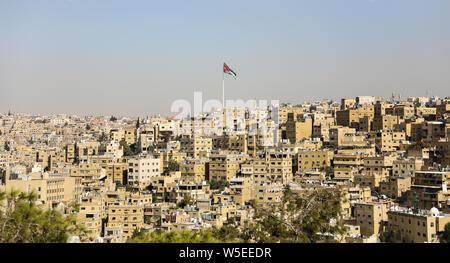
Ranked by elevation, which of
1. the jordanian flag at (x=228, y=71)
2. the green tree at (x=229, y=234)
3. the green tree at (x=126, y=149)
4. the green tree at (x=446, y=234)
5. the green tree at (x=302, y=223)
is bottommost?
the green tree at (x=446, y=234)

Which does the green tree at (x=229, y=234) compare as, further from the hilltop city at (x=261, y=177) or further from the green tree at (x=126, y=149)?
the green tree at (x=126, y=149)

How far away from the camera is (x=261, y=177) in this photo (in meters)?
16.8

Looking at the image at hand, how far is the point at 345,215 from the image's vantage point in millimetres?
11789

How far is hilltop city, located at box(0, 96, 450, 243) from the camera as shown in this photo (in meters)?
8.52

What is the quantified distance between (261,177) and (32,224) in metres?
13.3

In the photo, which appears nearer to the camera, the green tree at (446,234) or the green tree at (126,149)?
the green tree at (446,234)

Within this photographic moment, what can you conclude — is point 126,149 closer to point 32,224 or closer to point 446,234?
point 446,234

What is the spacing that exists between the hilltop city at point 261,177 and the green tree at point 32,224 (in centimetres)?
121

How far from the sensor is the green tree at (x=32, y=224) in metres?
3.76

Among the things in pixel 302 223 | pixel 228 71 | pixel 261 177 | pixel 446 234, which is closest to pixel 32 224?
pixel 302 223

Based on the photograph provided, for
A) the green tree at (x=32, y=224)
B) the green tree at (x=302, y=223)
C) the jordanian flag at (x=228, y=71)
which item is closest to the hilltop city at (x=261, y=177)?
the green tree at (x=302, y=223)

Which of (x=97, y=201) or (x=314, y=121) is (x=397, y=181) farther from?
(x=314, y=121)
